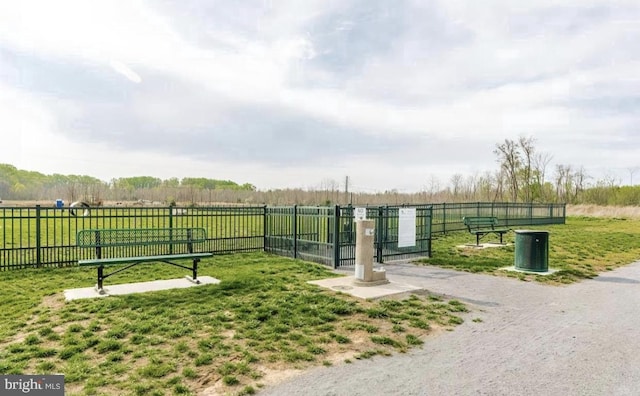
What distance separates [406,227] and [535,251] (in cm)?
302

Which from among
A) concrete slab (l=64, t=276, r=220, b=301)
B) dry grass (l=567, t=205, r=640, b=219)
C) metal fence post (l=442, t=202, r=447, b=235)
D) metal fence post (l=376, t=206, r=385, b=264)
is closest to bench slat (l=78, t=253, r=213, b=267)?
concrete slab (l=64, t=276, r=220, b=301)

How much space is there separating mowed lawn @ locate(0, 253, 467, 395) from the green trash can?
3987mm

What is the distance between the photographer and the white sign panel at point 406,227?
35.0ft

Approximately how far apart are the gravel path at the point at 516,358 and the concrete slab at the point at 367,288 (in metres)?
0.87

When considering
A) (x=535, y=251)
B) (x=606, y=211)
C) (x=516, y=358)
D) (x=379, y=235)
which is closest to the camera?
(x=516, y=358)

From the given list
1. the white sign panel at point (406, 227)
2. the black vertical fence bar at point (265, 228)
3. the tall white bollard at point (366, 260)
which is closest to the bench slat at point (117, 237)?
the black vertical fence bar at point (265, 228)

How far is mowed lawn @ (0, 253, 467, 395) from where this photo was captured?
12.6 ft

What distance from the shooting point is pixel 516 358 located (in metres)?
4.45

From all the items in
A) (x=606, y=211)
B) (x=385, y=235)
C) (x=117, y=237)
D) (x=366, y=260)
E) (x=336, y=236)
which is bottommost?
(x=606, y=211)

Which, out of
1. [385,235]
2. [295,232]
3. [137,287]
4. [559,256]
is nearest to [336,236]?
[295,232]

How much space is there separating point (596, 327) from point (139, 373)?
223 inches

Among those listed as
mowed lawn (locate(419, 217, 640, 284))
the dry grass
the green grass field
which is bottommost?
mowed lawn (locate(419, 217, 640, 284))

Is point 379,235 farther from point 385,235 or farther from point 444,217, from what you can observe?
point 444,217

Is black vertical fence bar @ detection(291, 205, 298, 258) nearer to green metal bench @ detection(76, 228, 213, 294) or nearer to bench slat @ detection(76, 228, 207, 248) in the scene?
green metal bench @ detection(76, 228, 213, 294)
